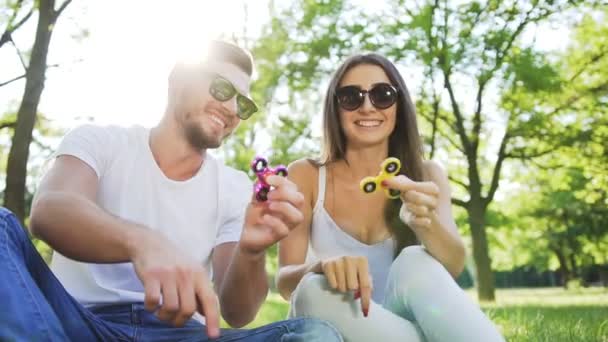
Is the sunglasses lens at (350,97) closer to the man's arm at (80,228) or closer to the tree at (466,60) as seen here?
the man's arm at (80,228)

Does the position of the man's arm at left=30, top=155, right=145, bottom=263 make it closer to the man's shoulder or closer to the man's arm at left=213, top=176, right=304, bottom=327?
the man's arm at left=213, top=176, right=304, bottom=327

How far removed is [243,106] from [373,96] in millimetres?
766

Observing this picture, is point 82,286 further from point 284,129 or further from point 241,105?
point 284,129

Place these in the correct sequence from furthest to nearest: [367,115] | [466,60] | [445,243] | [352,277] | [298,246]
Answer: [466,60] < [367,115] < [298,246] < [445,243] < [352,277]

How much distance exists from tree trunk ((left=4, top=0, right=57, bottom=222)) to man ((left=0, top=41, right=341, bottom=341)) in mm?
4884

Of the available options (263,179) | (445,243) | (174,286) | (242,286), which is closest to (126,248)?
(174,286)

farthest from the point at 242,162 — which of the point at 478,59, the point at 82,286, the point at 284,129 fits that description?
the point at 82,286

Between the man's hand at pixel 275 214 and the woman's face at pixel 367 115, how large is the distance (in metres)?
1.45

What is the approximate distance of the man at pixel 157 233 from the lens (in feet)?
4.32

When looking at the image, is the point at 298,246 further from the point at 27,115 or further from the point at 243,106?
the point at 27,115

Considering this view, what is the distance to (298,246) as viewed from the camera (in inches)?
113

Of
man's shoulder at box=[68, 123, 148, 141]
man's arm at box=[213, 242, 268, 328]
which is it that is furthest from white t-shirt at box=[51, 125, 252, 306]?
man's arm at box=[213, 242, 268, 328]

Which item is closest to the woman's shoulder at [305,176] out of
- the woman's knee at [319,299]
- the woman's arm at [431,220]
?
the woman's arm at [431,220]

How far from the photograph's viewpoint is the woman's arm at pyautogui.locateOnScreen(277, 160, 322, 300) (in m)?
2.51
